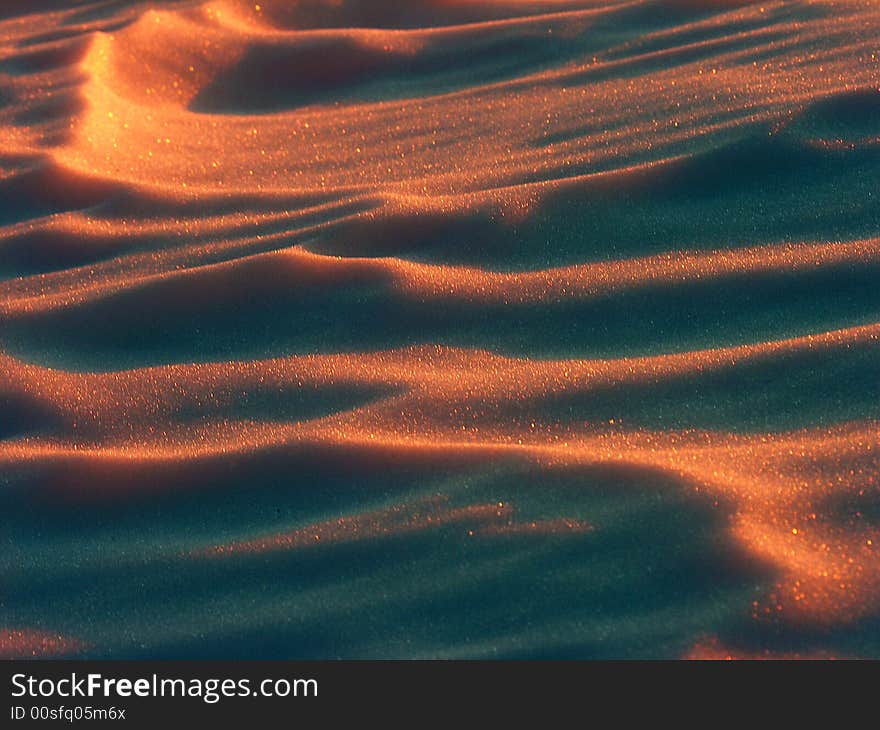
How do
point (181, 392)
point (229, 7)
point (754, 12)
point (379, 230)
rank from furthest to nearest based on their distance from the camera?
point (229, 7) < point (754, 12) < point (379, 230) < point (181, 392)

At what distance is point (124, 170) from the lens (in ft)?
6.93

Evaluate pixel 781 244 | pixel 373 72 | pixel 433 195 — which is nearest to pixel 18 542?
pixel 433 195

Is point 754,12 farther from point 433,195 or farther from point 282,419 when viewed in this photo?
point 282,419

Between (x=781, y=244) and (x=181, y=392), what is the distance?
3.13 ft

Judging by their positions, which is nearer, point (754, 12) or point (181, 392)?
point (181, 392)

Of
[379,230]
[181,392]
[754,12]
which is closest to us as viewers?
[181,392]

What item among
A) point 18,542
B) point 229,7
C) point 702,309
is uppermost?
point 229,7

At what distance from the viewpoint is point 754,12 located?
2393 mm

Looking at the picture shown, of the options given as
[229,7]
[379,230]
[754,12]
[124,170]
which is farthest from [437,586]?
[229,7]

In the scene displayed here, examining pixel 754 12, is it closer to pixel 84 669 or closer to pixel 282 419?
pixel 282 419

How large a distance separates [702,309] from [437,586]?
627 mm

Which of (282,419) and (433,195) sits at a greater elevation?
(433,195)

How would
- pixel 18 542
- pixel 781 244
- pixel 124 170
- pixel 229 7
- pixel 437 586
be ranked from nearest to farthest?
pixel 437 586, pixel 18 542, pixel 781 244, pixel 124 170, pixel 229 7

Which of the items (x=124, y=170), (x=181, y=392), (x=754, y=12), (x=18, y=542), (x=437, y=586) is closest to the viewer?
(x=437, y=586)
